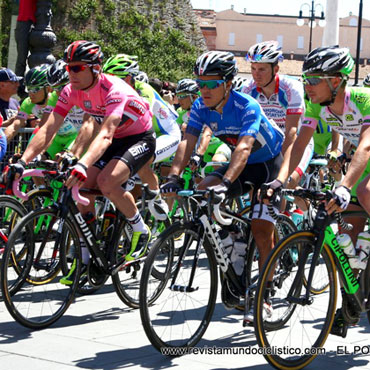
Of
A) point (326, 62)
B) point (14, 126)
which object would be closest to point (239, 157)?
point (326, 62)

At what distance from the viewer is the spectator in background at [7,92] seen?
10930mm

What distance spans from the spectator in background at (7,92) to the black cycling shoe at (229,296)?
5346 millimetres

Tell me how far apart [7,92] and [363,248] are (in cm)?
645

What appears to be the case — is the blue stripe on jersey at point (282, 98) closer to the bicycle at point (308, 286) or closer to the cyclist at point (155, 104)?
the cyclist at point (155, 104)

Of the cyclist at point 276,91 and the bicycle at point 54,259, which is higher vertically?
the cyclist at point 276,91

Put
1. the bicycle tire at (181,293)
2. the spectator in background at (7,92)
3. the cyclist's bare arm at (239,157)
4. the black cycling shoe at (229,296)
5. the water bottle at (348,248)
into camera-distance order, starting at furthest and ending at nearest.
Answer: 1. the spectator in background at (7,92)
2. the black cycling shoe at (229,296)
3. the cyclist's bare arm at (239,157)
4. the water bottle at (348,248)
5. the bicycle tire at (181,293)

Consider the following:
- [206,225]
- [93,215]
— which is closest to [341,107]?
[206,225]

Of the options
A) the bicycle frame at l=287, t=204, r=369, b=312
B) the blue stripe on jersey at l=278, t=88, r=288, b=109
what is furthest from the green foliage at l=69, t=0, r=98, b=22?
the bicycle frame at l=287, t=204, r=369, b=312

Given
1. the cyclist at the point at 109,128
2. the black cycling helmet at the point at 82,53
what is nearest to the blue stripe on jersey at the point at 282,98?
the cyclist at the point at 109,128

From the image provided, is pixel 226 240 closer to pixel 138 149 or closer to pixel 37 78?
pixel 138 149

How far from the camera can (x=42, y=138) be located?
23.7 feet

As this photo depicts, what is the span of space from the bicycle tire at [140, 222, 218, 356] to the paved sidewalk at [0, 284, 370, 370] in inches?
6.8

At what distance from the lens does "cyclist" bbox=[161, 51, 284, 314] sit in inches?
247

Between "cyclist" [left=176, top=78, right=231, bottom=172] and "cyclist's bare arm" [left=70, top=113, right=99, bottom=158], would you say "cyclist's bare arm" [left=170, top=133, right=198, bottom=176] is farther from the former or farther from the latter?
"cyclist" [left=176, top=78, right=231, bottom=172]
